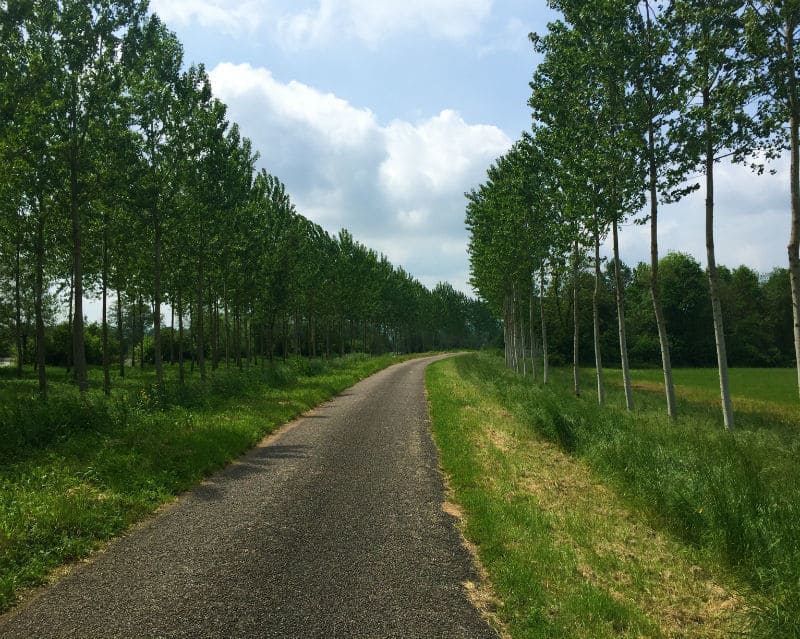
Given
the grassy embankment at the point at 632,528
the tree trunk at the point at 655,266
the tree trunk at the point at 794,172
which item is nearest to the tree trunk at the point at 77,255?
the grassy embankment at the point at 632,528

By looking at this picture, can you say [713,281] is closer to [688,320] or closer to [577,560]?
[577,560]

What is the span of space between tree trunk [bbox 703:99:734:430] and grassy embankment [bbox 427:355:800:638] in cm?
222

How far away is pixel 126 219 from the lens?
68.8 feet

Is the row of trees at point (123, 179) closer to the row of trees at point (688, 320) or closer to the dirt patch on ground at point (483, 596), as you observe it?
the dirt patch on ground at point (483, 596)

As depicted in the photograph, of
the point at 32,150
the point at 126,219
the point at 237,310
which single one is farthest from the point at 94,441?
the point at 237,310

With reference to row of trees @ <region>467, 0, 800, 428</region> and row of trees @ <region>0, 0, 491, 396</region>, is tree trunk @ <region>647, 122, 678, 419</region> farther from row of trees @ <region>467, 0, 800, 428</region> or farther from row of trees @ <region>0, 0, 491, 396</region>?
row of trees @ <region>0, 0, 491, 396</region>

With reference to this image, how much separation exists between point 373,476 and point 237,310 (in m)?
29.7

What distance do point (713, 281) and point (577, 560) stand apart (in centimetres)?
1315

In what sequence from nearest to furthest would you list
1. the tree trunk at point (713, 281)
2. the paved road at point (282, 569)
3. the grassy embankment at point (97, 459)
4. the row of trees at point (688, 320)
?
the paved road at point (282, 569) < the grassy embankment at point (97, 459) < the tree trunk at point (713, 281) < the row of trees at point (688, 320)

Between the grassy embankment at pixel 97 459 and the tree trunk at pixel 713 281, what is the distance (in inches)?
562

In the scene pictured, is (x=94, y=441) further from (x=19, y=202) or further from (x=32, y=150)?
(x=19, y=202)

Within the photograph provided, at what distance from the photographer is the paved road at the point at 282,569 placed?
457 centimetres

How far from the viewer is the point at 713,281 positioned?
1561 centimetres

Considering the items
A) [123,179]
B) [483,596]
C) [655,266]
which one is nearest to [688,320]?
[655,266]
